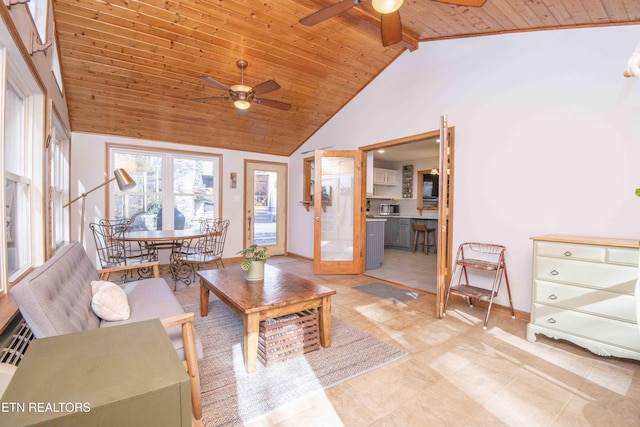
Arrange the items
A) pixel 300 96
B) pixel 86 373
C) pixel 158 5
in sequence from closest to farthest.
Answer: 1. pixel 86 373
2. pixel 158 5
3. pixel 300 96

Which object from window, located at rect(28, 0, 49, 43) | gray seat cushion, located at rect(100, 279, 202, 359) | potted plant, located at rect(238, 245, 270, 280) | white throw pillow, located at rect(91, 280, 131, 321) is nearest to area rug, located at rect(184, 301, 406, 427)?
gray seat cushion, located at rect(100, 279, 202, 359)

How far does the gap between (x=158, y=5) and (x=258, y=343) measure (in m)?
3.30

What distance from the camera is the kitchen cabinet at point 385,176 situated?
7.90 meters

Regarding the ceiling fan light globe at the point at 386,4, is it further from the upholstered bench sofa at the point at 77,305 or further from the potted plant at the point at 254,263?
the upholstered bench sofa at the point at 77,305

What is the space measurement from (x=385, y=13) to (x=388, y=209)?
20.7 ft

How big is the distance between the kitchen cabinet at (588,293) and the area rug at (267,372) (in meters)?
1.29

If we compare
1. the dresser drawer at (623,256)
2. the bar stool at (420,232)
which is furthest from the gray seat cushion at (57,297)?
the bar stool at (420,232)

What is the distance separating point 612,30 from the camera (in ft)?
8.46

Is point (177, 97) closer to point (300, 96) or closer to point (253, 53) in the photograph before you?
point (253, 53)


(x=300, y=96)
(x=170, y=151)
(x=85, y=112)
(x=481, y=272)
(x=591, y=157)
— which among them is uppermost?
(x=300, y=96)

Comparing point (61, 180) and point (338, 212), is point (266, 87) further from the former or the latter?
point (61, 180)

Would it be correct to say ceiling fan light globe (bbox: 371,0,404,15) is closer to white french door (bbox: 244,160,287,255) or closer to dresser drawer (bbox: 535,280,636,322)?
dresser drawer (bbox: 535,280,636,322)

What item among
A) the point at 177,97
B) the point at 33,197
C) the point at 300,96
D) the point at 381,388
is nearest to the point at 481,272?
the point at 381,388

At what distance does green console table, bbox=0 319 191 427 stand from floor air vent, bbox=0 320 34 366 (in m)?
0.53
